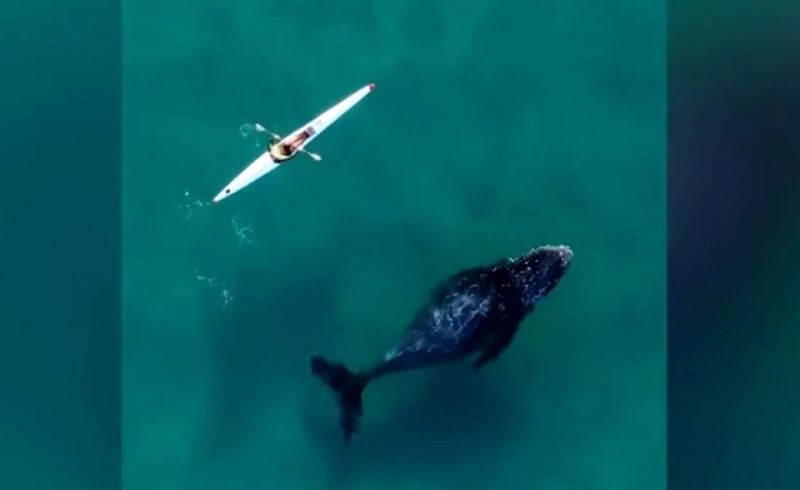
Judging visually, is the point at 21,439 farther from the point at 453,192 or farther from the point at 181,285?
the point at 453,192

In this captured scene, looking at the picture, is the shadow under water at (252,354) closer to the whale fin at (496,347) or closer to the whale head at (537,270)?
the whale fin at (496,347)

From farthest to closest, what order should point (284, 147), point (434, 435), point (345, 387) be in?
point (434, 435), point (345, 387), point (284, 147)

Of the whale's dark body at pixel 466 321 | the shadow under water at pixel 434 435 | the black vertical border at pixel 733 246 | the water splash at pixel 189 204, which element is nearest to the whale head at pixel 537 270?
the whale's dark body at pixel 466 321

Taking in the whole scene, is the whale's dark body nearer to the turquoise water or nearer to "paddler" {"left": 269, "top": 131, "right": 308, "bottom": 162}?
the turquoise water

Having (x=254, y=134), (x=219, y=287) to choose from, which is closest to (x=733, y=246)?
(x=254, y=134)

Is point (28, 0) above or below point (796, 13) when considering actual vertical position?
above

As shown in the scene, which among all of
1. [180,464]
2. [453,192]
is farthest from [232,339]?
[453,192]

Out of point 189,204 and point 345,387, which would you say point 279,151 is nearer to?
point 189,204
